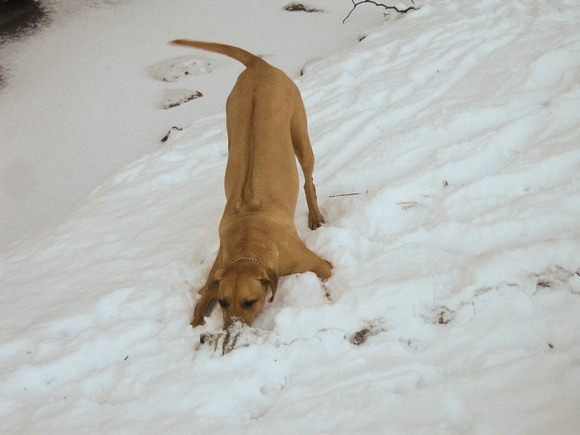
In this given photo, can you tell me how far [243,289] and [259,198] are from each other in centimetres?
72

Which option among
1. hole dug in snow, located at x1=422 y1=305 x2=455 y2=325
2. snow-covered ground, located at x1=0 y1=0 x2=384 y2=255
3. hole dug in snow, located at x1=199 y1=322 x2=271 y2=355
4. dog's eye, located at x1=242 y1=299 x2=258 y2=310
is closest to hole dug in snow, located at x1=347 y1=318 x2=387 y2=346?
hole dug in snow, located at x1=422 y1=305 x2=455 y2=325

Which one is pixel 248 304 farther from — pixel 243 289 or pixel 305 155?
pixel 305 155

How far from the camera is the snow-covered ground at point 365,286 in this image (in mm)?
1911

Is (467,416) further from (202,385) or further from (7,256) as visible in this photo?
(7,256)

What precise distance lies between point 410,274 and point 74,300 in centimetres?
213

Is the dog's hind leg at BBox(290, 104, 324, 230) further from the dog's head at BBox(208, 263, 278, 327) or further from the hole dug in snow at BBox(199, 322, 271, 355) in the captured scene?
the hole dug in snow at BBox(199, 322, 271, 355)

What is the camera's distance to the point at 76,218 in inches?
160

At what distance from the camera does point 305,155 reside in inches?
136

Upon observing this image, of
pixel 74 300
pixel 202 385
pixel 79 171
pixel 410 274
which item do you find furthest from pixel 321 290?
pixel 79 171

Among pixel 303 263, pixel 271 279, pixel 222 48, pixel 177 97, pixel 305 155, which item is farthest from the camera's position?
pixel 177 97

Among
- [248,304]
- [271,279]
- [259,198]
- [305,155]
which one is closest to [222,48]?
[305,155]

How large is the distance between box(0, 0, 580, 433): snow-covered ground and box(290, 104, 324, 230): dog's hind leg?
0.11m

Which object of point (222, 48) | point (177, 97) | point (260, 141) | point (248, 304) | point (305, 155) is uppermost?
point (222, 48)

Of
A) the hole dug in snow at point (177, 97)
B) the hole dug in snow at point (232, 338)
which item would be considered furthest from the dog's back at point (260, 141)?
the hole dug in snow at point (177, 97)
